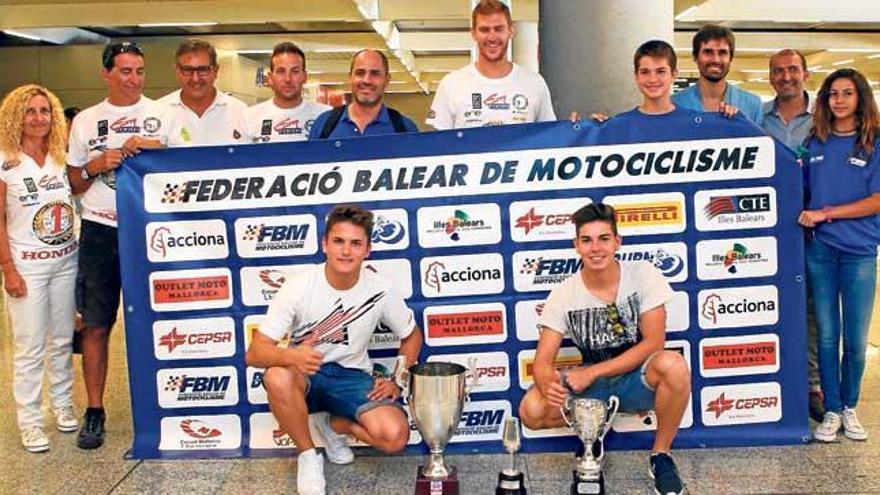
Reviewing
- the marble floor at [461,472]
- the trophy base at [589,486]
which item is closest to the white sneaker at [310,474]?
the marble floor at [461,472]

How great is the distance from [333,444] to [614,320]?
128 centimetres

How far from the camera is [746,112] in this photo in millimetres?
4062

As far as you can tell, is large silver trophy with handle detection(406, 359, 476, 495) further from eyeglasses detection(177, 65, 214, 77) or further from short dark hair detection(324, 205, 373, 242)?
eyeglasses detection(177, 65, 214, 77)

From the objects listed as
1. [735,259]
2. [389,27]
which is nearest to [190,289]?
[735,259]

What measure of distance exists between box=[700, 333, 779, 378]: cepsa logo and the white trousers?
286 cm

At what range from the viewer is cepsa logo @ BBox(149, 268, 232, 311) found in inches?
152

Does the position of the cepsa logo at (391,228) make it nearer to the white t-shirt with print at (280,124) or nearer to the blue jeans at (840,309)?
the white t-shirt with print at (280,124)

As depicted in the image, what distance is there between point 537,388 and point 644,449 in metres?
0.67

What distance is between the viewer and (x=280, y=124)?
4359mm

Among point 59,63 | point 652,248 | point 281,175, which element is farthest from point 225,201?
point 59,63

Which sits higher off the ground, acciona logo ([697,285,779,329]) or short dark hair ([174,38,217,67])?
short dark hair ([174,38,217,67])

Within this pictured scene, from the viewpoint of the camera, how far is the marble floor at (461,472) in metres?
3.34

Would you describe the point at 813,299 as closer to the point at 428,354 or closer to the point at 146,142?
the point at 428,354

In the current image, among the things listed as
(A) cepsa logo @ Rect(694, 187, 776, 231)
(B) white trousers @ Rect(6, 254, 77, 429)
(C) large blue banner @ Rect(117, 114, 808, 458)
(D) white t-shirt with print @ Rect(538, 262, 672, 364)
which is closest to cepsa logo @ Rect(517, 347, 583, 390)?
(C) large blue banner @ Rect(117, 114, 808, 458)
